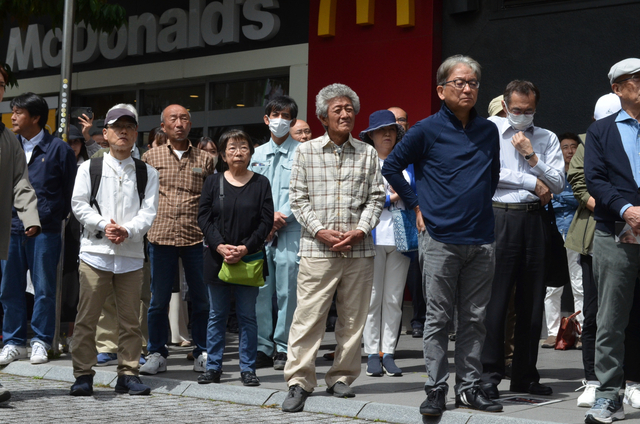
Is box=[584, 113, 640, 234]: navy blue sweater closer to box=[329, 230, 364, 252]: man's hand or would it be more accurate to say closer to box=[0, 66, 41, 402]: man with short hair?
box=[329, 230, 364, 252]: man's hand

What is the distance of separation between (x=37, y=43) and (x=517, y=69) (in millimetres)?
9637

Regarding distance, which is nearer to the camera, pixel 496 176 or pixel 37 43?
pixel 496 176

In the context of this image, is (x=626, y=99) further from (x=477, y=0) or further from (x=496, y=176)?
(x=477, y=0)

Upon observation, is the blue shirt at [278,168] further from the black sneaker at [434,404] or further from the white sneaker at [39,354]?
the black sneaker at [434,404]

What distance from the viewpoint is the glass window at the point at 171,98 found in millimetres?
14734

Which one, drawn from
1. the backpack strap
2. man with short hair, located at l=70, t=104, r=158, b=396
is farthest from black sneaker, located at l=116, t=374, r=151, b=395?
the backpack strap

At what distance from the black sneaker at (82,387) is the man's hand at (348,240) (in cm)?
217

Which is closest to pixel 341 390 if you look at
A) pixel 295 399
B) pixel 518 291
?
pixel 295 399

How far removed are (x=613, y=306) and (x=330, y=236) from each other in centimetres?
194

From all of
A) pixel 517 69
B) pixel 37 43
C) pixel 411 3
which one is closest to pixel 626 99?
pixel 517 69

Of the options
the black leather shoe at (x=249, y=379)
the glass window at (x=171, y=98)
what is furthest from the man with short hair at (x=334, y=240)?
the glass window at (x=171, y=98)

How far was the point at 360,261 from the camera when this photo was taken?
624 centimetres

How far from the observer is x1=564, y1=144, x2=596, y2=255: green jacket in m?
6.21

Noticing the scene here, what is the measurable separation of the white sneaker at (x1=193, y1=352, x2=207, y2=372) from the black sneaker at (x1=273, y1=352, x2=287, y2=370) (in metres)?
0.62
